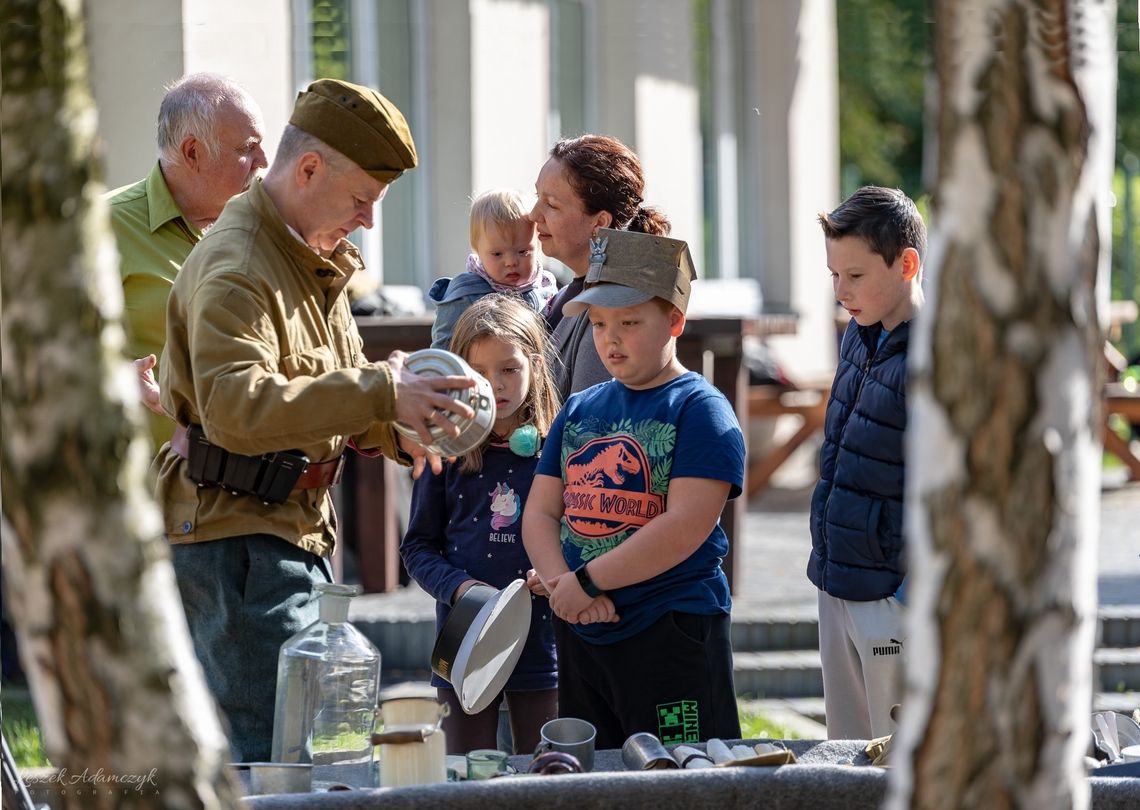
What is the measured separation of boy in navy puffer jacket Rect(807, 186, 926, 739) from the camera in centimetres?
325

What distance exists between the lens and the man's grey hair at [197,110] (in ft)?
10.9

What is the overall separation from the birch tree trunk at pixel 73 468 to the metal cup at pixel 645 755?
3.75 ft

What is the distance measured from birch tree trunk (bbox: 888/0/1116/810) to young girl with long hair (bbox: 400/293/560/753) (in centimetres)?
196

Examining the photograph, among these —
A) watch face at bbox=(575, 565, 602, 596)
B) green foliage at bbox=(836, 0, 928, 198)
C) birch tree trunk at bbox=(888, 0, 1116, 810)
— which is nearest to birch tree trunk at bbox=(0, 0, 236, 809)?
birch tree trunk at bbox=(888, 0, 1116, 810)

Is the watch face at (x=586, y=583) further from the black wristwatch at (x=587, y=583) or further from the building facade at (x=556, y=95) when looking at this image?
the building facade at (x=556, y=95)

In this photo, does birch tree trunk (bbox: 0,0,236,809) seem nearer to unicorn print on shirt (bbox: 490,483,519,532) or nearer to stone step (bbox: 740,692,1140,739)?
unicorn print on shirt (bbox: 490,483,519,532)

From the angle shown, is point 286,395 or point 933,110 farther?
point 286,395

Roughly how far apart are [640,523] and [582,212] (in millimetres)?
784

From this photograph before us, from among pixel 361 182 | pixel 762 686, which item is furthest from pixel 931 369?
pixel 762 686

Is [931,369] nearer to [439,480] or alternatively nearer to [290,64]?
[439,480]

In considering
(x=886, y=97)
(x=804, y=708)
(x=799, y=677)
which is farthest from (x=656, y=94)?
(x=886, y=97)

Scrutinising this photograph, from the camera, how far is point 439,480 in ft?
11.3

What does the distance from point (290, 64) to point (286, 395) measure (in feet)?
14.9

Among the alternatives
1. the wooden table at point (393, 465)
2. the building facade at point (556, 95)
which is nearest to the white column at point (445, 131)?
the building facade at point (556, 95)
